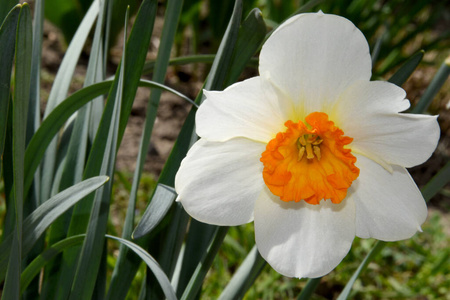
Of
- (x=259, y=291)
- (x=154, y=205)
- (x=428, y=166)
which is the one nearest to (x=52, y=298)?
(x=154, y=205)

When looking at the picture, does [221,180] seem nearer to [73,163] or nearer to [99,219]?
[99,219]

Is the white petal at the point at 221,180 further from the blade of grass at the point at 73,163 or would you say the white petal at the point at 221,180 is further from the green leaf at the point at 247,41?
the blade of grass at the point at 73,163

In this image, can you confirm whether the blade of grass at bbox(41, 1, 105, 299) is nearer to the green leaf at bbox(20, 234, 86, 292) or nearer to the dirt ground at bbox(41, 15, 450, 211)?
the green leaf at bbox(20, 234, 86, 292)

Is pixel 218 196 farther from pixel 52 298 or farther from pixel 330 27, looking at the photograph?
pixel 52 298

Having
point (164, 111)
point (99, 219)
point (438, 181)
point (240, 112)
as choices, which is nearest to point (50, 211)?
point (99, 219)

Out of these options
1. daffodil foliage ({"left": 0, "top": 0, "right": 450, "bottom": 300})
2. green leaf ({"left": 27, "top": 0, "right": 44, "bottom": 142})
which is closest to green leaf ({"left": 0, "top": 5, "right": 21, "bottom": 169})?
daffodil foliage ({"left": 0, "top": 0, "right": 450, "bottom": 300})

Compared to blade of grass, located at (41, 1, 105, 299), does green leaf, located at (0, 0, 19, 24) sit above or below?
above
